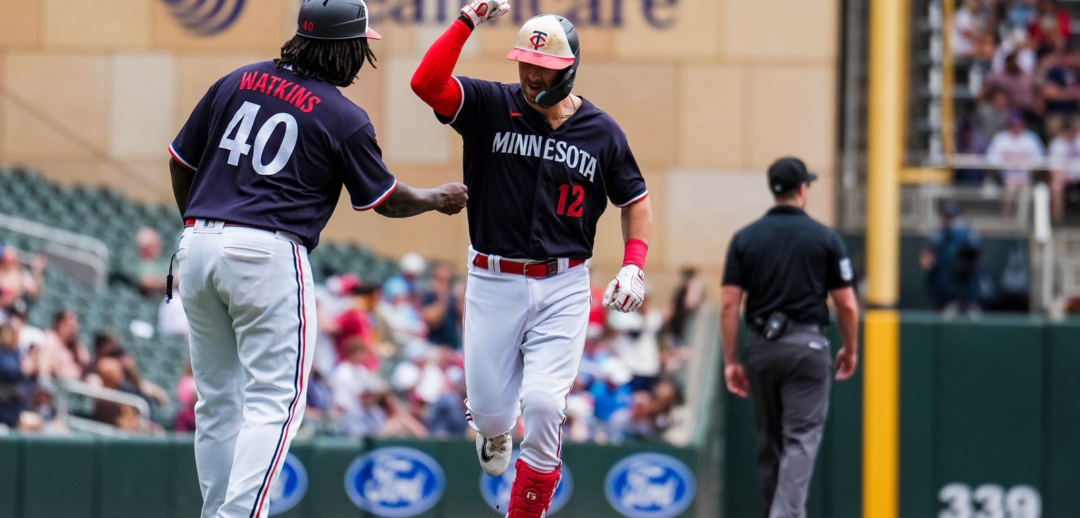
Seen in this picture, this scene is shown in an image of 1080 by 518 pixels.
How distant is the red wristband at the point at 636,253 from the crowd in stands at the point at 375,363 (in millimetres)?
4234

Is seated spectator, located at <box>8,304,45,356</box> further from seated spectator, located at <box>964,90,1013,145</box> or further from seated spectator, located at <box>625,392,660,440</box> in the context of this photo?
seated spectator, located at <box>964,90,1013,145</box>

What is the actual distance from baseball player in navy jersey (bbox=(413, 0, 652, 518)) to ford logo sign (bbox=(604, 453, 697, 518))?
3.49m

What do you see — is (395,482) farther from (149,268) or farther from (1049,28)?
(1049,28)

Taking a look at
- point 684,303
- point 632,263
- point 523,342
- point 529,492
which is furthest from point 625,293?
point 684,303

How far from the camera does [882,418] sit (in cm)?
905

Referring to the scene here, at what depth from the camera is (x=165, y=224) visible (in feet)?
49.6

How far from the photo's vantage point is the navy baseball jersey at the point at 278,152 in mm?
4645

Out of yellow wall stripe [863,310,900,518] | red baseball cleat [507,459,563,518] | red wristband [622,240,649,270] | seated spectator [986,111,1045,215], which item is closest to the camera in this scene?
red baseball cleat [507,459,563,518]

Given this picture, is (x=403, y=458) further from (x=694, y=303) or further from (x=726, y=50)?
(x=726, y=50)

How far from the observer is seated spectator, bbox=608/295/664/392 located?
38.4ft

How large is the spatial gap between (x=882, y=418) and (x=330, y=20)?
5.58 m

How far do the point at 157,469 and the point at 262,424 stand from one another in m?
4.33

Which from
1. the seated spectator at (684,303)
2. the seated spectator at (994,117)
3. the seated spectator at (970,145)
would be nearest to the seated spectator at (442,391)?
the seated spectator at (684,303)

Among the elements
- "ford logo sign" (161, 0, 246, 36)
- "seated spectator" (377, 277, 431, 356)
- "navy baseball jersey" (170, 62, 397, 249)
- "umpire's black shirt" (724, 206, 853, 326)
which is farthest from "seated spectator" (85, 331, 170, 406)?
"ford logo sign" (161, 0, 246, 36)
